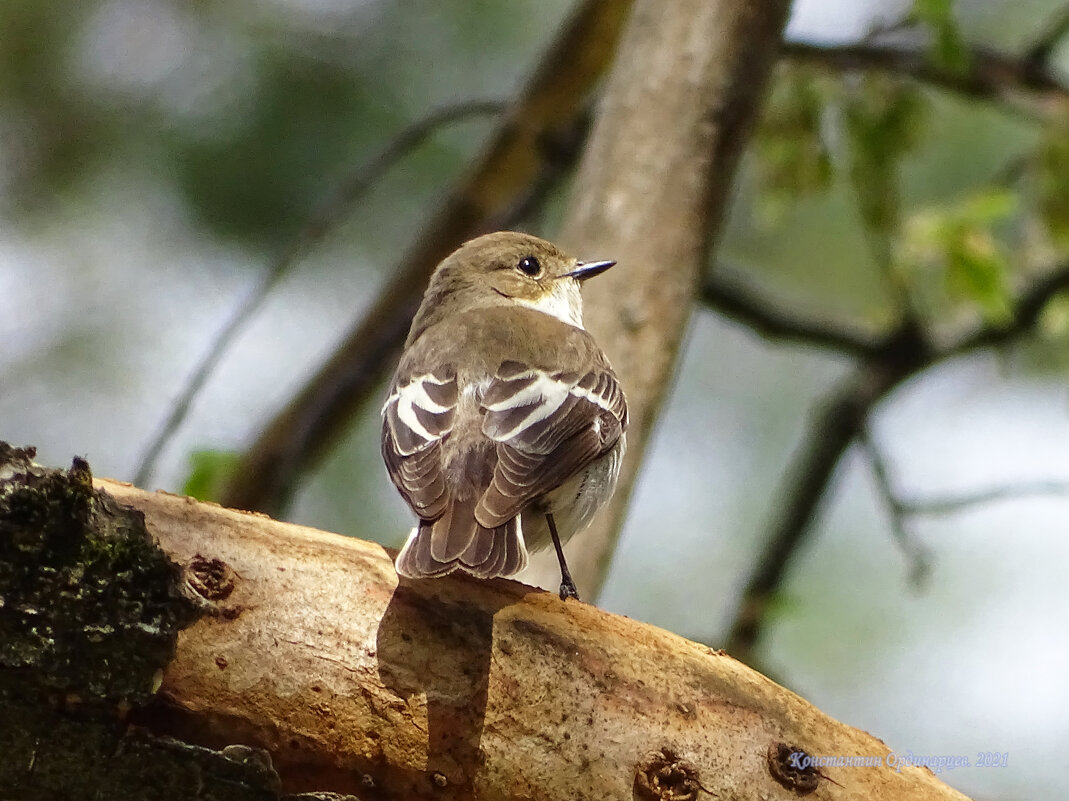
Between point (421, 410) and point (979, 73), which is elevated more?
point (979, 73)

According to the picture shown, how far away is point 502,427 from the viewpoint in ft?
10.2

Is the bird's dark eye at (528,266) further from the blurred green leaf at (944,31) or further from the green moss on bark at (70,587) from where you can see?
the green moss on bark at (70,587)

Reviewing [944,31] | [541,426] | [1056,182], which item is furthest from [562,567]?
[1056,182]

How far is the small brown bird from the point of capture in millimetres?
2695

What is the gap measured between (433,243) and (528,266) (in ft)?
2.97

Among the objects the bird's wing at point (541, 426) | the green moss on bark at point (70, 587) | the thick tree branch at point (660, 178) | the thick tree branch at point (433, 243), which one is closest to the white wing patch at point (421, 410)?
the bird's wing at point (541, 426)

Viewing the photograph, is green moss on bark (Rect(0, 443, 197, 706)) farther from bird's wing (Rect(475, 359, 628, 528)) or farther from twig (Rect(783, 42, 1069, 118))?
twig (Rect(783, 42, 1069, 118))

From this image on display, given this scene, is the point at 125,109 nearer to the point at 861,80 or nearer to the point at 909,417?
the point at 861,80

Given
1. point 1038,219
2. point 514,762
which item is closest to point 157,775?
point 514,762

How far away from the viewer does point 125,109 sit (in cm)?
582

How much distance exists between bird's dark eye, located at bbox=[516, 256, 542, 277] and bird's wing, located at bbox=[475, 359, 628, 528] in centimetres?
88

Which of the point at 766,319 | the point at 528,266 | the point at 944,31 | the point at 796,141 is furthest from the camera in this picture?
the point at 766,319

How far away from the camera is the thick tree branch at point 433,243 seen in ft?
16.0

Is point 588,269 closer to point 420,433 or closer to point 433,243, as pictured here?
point 420,433
